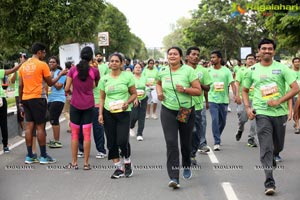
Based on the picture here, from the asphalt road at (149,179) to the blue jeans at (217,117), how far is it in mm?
349

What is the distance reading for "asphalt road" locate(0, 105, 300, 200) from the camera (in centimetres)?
620

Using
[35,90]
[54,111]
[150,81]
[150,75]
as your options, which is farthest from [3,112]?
[150,75]

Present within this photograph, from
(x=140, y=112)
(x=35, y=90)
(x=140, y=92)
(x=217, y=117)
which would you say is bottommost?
(x=140, y=112)

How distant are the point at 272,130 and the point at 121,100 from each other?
7.19 feet

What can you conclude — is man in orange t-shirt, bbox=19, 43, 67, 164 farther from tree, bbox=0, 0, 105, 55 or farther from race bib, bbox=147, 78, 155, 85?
tree, bbox=0, 0, 105, 55

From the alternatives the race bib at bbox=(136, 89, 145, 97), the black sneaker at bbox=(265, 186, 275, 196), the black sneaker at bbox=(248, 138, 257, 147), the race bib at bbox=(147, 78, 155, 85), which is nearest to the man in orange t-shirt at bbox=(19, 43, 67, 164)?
the race bib at bbox=(136, 89, 145, 97)

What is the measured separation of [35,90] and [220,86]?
3512mm

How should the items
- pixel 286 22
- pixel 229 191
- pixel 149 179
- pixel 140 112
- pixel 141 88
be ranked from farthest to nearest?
pixel 286 22
pixel 141 88
pixel 140 112
pixel 149 179
pixel 229 191

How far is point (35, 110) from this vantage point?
26.9ft

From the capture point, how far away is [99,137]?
8.98 meters

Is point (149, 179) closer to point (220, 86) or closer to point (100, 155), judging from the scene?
point (100, 155)

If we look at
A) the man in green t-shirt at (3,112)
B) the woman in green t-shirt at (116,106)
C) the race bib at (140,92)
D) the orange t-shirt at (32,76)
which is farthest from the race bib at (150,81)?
the woman in green t-shirt at (116,106)

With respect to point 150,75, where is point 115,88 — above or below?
above

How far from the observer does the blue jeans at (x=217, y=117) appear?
949cm
